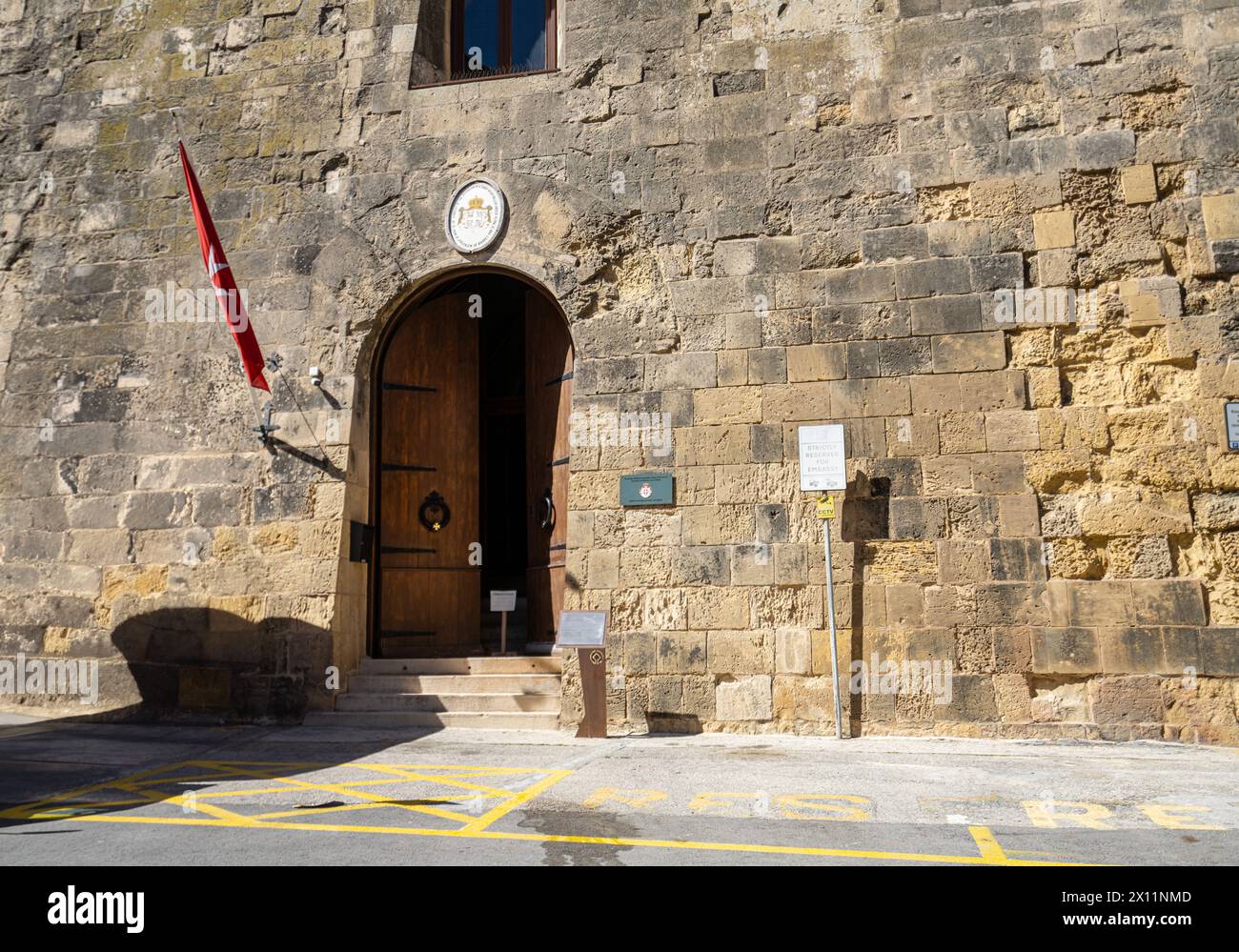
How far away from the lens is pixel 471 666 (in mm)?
7934

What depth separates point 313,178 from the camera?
8578 mm


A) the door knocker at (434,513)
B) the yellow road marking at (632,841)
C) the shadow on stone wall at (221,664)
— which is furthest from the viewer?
the door knocker at (434,513)

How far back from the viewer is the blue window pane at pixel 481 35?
30.1ft

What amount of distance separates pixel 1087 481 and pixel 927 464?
3.60ft

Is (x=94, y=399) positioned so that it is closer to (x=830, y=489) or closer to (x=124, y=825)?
(x=124, y=825)

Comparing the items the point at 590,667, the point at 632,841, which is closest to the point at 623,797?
the point at 632,841

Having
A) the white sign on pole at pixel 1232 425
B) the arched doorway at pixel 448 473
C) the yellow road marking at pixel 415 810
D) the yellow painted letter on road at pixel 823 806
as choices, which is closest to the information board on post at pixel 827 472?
the yellow painted letter on road at pixel 823 806

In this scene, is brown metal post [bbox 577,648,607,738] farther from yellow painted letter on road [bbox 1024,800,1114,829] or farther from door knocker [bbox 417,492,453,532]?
yellow painted letter on road [bbox 1024,800,1114,829]

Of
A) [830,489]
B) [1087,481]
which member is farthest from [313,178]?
[1087,481]

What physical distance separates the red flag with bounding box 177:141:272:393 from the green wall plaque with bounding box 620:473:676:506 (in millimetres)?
3121

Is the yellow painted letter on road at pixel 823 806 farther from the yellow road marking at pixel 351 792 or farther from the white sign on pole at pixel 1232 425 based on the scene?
the white sign on pole at pixel 1232 425

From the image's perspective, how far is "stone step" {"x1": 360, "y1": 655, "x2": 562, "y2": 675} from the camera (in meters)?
7.85

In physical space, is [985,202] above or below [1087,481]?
above

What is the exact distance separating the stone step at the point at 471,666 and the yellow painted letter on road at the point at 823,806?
10.4 ft
